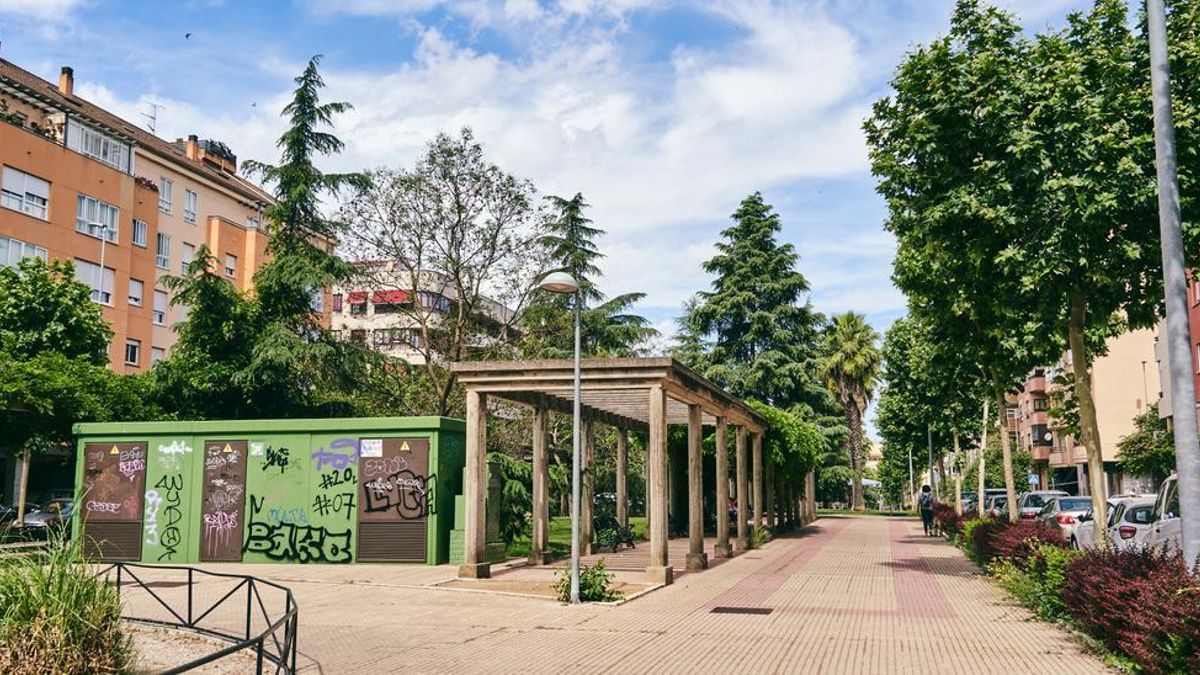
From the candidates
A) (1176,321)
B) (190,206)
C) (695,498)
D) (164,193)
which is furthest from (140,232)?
(1176,321)

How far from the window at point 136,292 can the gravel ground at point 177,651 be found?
42.0m

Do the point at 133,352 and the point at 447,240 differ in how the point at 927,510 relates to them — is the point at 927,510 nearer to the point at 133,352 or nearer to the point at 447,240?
the point at 447,240

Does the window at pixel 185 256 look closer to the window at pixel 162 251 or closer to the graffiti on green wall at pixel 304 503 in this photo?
A: the window at pixel 162 251

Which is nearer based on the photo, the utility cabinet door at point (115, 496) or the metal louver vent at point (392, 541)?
the metal louver vent at point (392, 541)

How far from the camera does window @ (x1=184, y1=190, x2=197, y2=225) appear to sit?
182ft

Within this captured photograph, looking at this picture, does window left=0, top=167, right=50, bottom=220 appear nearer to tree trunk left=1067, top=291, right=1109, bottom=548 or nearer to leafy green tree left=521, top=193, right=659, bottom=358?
leafy green tree left=521, top=193, right=659, bottom=358

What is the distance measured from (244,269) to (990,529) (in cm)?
4931

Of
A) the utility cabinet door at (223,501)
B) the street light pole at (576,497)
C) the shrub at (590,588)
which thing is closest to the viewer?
the street light pole at (576,497)

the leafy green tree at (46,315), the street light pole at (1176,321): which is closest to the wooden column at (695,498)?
the street light pole at (1176,321)

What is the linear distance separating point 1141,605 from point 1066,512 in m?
19.4

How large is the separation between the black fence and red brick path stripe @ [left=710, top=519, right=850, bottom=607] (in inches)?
255

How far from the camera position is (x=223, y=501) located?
21516 millimetres

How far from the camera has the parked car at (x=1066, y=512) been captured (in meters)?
25.3

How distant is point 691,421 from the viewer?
818 inches
